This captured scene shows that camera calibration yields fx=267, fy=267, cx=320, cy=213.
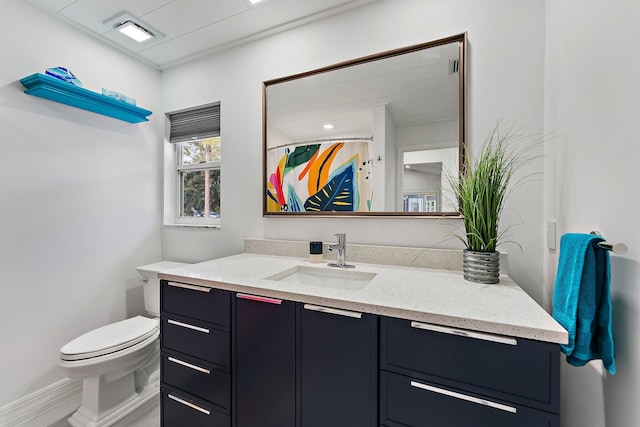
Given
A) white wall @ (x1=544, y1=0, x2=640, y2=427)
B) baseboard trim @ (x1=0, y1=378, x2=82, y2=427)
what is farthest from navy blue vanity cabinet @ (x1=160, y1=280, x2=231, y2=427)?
white wall @ (x1=544, y1=0, x2=640, y2=427)

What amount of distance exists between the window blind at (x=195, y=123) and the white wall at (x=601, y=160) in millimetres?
2154

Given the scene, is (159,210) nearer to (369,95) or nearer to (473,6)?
(369,95)

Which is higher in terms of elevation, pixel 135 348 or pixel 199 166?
pixel 199 166

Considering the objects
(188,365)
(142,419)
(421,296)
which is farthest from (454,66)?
(142,419)

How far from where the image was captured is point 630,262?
0.69 metres

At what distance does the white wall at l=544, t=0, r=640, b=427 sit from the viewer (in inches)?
26.8

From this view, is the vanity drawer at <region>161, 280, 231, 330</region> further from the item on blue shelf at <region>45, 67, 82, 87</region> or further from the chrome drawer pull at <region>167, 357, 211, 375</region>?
the item on blue shelf at <region>45, 67, 82, 87</region>

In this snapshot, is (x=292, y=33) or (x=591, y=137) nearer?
(x=591, y=137)

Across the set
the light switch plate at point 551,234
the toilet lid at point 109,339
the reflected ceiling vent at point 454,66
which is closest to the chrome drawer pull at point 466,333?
the light switch plate at point 551,234

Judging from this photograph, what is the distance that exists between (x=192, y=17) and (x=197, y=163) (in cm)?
109

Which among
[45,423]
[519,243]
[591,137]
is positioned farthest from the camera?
[45,423]

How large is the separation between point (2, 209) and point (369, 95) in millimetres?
2189

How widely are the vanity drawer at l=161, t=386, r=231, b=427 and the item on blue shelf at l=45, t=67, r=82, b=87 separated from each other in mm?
1913

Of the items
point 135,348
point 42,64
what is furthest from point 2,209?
point 135,348
